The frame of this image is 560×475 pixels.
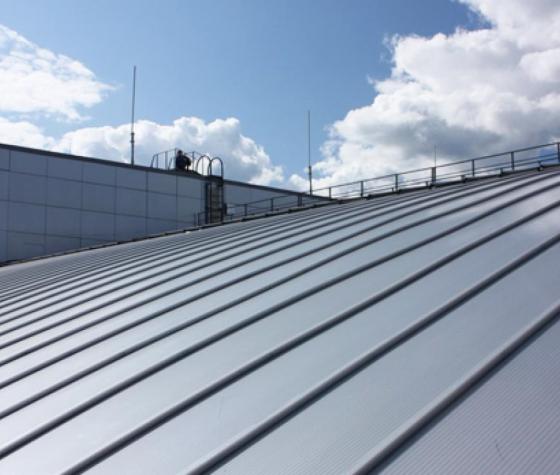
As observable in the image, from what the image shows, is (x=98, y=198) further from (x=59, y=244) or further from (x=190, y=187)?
(x=190, y=187)

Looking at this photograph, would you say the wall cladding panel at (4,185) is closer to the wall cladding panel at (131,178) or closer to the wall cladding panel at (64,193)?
the wall cladding panel at (64,193)

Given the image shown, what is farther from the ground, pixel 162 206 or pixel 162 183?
pixel 162 183

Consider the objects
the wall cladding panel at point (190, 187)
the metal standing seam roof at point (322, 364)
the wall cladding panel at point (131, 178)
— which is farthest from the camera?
the wall cladding panel at point (190, 187)

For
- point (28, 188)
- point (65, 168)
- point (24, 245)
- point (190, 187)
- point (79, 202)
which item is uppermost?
point (65, 168)

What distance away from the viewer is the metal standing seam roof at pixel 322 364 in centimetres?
386

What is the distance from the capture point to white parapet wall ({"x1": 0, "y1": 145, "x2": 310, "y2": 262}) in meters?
28.0

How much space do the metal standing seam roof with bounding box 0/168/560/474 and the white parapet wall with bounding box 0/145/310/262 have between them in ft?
64.6

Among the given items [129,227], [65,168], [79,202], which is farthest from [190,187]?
[65,168]

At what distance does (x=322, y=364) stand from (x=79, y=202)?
89.3ft

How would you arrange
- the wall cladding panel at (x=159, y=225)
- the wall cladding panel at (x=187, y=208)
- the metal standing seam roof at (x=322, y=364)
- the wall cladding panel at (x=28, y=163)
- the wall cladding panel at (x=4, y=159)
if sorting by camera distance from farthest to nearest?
the wall cladding panel at (x=187, y=208) → the wall cladding panel at (x=159, y=225) → the wall cladding panel at (x=28, y=163) → the wall cladding panel at (x=4, y=159) → the metal standing seam roof at (x=322, y=364)

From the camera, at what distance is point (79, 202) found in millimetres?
29891

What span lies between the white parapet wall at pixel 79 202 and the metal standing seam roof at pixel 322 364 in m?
19.7

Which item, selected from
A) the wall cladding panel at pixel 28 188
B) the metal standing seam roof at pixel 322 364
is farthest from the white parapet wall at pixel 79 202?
the metal standing seam roof at pixel 322 364

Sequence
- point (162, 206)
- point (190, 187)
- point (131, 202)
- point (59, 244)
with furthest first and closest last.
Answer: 1. point (190, 187)
2. point (162, 206)
3. point (131, 202)
4. point (59, 244)
